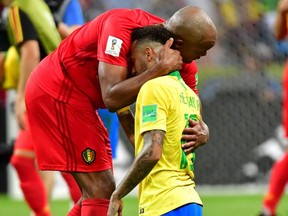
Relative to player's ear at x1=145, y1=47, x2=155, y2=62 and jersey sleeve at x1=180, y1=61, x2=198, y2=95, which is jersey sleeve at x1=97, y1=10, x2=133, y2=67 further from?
jersey sleeve at x1=180, y1=61, x2=198, y2=95

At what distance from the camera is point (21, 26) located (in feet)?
20.9

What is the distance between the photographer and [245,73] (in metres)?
11.6

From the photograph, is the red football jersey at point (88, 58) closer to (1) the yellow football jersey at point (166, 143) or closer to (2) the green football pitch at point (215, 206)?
(1) the yellow football jersey at point (166, 143)

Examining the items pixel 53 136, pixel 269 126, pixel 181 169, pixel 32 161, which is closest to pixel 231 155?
pixel 269 126

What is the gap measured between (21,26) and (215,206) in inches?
154

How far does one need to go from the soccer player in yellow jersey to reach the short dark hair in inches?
11.4

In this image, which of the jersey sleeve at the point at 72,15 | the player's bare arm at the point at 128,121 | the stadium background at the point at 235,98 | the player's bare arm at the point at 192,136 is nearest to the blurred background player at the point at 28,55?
the jersey sleeve at the point at 72,15

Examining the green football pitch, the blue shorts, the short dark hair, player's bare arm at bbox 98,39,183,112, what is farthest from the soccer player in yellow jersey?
the green football pitch

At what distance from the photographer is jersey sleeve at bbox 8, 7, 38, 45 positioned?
20.8 feet

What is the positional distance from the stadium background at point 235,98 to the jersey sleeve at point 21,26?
4.74 m

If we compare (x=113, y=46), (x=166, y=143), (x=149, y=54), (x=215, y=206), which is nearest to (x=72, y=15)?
(x=113, y=46)

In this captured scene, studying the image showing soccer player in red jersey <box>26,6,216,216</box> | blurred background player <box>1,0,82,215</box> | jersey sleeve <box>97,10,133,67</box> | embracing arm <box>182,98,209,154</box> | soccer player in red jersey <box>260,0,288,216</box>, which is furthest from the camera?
soccer player in red jersey <box>260,0,288,216</box>

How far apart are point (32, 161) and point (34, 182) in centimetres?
15

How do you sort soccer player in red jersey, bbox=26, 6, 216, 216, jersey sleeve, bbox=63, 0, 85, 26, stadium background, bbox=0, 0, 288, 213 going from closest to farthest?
soccer player in red jersey, bbox=26, 6, 216, 216 < jersey sleeve, bbox=63, 0, 85, 26 < stadium background, bbox=0, 0, 288, 213
